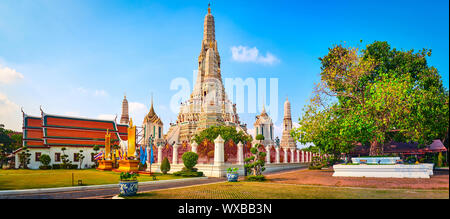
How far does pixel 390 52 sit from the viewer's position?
25234 mm

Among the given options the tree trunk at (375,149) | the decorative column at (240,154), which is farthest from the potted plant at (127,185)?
the tree trunk at (375,149)

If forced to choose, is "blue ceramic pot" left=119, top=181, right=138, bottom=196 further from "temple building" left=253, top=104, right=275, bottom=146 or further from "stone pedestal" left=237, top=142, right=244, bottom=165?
"temple building" left=253, top=104, right=275, bottom=146

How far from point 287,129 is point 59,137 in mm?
41975

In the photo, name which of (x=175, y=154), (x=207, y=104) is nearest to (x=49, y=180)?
(x=175, y=154)

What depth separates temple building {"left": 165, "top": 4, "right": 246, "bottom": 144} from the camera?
43.8 meters

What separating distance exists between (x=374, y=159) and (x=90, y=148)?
33.4m

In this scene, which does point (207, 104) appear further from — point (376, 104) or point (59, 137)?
point (376, 104)

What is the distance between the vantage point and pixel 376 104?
1659cm

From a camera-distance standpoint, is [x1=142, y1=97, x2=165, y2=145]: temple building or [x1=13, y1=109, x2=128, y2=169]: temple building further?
[x1=142, y1=97, x2=165, y2=145]: temple building

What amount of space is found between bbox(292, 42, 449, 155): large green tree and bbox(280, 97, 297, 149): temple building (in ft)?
114

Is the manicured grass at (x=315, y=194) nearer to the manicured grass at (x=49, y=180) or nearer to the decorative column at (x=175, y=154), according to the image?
the manicured grass at (x=49, y=180)

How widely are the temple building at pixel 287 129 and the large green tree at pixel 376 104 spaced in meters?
34.8

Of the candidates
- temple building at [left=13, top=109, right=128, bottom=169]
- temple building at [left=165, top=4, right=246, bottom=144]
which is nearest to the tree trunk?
temple building at [left=165, top=4, right=246, bottom=144]
